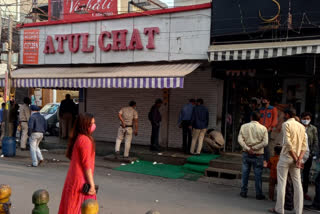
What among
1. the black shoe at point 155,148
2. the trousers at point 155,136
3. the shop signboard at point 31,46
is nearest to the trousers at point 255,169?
the trousers at point 155,136

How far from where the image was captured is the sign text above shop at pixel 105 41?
35.3ft

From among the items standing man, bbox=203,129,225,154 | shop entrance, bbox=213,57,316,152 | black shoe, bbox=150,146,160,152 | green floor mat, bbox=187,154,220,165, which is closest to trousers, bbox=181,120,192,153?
standing man, bbox=203,129,225,154

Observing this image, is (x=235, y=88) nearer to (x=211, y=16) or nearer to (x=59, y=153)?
(x=211, y=16)

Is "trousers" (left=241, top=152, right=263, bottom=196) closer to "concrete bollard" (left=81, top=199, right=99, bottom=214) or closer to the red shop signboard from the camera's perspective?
"concrete bollard" (left=81, top=199, right=99, bottom=214)

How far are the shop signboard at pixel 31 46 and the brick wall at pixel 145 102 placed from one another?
262 centimetres

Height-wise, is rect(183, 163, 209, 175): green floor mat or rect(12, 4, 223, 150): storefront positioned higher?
rect(12, 4, 223, 150): storefront

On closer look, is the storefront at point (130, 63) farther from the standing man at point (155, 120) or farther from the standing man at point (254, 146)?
the standing man at point (254, 146)

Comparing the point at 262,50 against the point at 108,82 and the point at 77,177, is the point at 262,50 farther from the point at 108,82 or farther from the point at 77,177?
the point at 77,177

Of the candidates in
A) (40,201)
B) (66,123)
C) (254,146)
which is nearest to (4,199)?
(40,201)

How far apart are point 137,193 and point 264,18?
5933 mm

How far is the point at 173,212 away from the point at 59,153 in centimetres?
693

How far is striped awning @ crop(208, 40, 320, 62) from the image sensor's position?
7.65m

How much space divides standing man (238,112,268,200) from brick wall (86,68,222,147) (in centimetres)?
398

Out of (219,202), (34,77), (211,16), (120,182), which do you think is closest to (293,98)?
(211,16)
